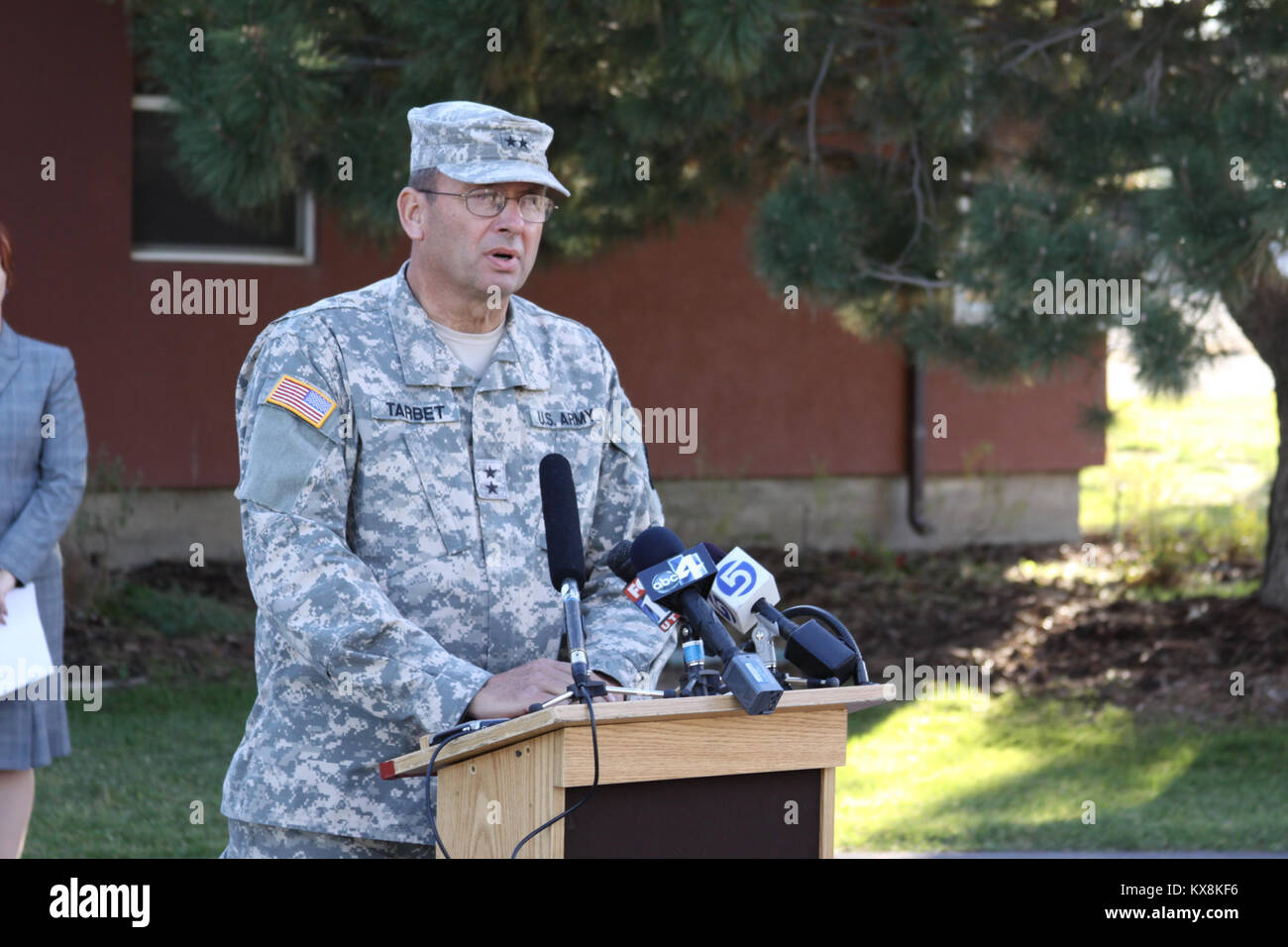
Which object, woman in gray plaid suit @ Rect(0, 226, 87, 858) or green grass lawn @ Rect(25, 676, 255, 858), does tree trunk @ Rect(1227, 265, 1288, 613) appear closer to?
green grass lawn @ Rect(25, 676, 255, 858)

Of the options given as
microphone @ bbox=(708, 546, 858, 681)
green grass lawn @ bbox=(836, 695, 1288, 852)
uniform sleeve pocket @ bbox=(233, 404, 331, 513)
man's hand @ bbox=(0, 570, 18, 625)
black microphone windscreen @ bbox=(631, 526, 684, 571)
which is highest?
uniform sleeve pocket @ bbox=(233, 404, 331, 513)

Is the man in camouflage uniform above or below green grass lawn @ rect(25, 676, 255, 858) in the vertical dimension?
above

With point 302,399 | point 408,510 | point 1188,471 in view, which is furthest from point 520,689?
point 1188,471

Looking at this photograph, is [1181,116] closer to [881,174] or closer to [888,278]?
[888,278]

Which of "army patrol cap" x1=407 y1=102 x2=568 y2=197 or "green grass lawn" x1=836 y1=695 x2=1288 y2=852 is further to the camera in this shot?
"green grass lawn" x1=836 y1=695 x2=1288 y2=852

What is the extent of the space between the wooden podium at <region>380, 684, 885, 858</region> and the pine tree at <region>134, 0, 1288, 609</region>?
4.35 metres

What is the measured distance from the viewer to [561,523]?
2.47 meters

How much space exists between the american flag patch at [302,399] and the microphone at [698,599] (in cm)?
74

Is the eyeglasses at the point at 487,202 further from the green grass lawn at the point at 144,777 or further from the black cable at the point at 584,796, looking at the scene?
the green grass lawn at the point at 144,777

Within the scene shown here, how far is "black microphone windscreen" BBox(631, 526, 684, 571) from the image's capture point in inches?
94.4

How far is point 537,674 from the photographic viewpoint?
2572 millimetres

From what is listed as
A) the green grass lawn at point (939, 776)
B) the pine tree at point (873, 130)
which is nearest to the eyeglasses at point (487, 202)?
the pine tree at point (873, 130)

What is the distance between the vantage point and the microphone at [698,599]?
2.26 meters

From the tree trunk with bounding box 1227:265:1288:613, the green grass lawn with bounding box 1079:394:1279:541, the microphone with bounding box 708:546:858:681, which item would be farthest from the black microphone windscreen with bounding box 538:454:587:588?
the tree trunk with bounding box 1227:265:1288:613
